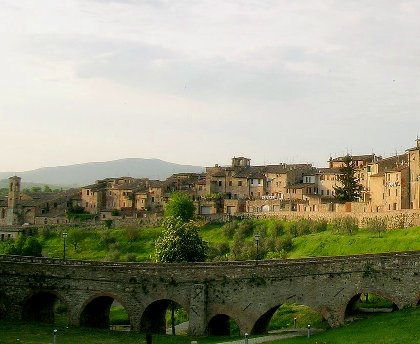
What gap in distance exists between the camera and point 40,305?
5403 cm

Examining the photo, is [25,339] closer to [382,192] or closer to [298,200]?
[382,192]

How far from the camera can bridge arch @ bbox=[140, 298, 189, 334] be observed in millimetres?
49331

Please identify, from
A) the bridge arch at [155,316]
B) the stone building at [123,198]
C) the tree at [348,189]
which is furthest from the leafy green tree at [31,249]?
the tree at [348,189]

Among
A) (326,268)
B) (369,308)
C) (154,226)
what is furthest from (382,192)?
(326,268)

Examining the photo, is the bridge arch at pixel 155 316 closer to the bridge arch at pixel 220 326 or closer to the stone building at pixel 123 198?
the bridge arch at pixel 220 326

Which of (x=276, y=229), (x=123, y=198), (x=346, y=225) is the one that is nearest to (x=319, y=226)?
(x=276, y=229)

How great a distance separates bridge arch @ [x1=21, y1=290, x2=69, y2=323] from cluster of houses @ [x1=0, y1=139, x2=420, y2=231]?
52662 mm

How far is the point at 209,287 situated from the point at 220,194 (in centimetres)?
7255

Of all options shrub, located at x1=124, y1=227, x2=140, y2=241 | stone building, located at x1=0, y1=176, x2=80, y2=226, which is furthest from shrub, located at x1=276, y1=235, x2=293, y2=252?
stone building, located at x1=0, y1=176, x2=80, y2=226

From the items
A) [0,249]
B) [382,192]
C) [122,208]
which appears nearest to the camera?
[382,192]

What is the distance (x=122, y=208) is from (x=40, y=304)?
73.7m

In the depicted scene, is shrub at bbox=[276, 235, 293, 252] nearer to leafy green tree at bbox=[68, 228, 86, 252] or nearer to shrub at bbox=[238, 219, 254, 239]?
shrub at bbox=[238, 219, 254, 239]

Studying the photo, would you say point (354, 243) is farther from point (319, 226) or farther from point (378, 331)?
point (378, 331)

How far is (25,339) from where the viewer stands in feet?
142
